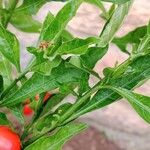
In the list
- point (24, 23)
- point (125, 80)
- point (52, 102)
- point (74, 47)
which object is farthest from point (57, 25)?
point (24, 23)

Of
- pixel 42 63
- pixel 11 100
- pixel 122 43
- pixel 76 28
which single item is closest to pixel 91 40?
pixel 42 63

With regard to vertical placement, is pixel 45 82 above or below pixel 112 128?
above

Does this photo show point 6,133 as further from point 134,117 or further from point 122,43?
point 134,117

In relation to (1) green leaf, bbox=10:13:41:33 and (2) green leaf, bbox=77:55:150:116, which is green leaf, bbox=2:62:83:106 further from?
(1) green leaf, bbox=10:13:41:33

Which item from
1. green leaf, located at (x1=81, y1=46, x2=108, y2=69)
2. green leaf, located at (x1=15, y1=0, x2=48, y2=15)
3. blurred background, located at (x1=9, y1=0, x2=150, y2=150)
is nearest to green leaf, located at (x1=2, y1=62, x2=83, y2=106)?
green leaf, located at (x1=81, y1=46, x2=108, y2=69)

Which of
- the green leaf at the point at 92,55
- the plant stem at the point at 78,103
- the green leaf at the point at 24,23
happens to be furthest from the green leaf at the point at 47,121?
the green leaf at the point at 24,23

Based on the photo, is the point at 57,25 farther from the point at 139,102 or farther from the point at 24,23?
the point at 24,23

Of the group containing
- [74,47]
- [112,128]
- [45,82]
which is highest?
[74,47]

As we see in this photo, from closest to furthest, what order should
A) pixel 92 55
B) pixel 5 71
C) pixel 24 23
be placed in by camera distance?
1. pixel 92 55
2. pixel 5 71
3. pixel 24 23
